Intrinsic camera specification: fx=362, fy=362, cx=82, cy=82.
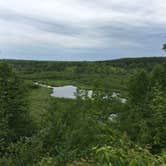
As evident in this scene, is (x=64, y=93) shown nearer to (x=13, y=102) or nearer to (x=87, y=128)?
(x=13, y=102)

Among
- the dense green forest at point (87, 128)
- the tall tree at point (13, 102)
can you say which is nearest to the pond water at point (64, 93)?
the dense green forest at point (87, 128)

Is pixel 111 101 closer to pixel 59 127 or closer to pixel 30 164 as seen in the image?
pixel 59 127

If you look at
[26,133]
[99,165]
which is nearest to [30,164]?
[99,165]

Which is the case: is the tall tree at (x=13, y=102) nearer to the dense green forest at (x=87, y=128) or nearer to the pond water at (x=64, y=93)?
the dense green forest at (x=87, y=128)

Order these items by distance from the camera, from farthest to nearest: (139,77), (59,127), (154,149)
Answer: (139,77)
(59,127)
(154,149)

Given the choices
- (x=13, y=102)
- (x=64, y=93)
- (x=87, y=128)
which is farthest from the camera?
(x=64, y=93)

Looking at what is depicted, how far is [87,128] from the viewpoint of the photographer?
20375 mm

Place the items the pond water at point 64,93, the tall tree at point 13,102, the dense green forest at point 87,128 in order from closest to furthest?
the dense green forest at point 87,128 → the tall tree at point 13,102 → the pond water at point 64,93

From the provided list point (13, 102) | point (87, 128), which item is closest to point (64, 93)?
point (13, 102)

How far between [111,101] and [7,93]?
394 inches

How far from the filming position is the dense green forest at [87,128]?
18.0ft

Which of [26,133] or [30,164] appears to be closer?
[30,164]

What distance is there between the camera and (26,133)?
30.6 m

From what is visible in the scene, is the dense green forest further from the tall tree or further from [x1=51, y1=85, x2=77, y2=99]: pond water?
[x1=51, y1=85, x2=77, y2=99]: pond water
